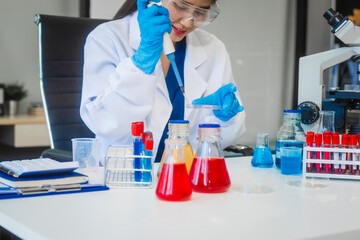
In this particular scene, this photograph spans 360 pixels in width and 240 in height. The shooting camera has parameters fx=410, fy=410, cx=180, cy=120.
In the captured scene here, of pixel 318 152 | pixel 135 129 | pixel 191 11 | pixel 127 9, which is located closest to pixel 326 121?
pixel 318 152

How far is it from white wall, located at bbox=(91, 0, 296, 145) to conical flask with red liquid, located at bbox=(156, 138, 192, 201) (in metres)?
2.73

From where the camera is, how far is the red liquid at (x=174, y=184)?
80cm

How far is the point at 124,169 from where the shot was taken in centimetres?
93

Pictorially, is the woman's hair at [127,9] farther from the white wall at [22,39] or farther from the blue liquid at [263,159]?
the white wall at [22,39]

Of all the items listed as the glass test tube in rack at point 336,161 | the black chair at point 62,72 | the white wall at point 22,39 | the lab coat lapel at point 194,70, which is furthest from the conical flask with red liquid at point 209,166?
the white wall at point 22,39

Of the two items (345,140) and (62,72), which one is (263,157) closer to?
(345,140)

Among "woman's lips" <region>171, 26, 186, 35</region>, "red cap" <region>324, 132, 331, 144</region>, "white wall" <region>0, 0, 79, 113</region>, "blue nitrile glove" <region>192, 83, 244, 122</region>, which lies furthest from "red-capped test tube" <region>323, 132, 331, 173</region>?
"white wall" <region>0, 0, 79, 113</region>

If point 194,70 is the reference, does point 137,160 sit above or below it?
below

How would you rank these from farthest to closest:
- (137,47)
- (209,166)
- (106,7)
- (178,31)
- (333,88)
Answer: (106,7) < (137,47) < (178,31) < (333,88) < (209,166)

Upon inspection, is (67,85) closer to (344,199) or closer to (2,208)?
(2,208)

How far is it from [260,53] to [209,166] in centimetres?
302

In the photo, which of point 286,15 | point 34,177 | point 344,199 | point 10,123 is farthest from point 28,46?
point 344,199

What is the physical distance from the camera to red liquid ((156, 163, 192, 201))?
80 cm

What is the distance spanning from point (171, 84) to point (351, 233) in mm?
1084
